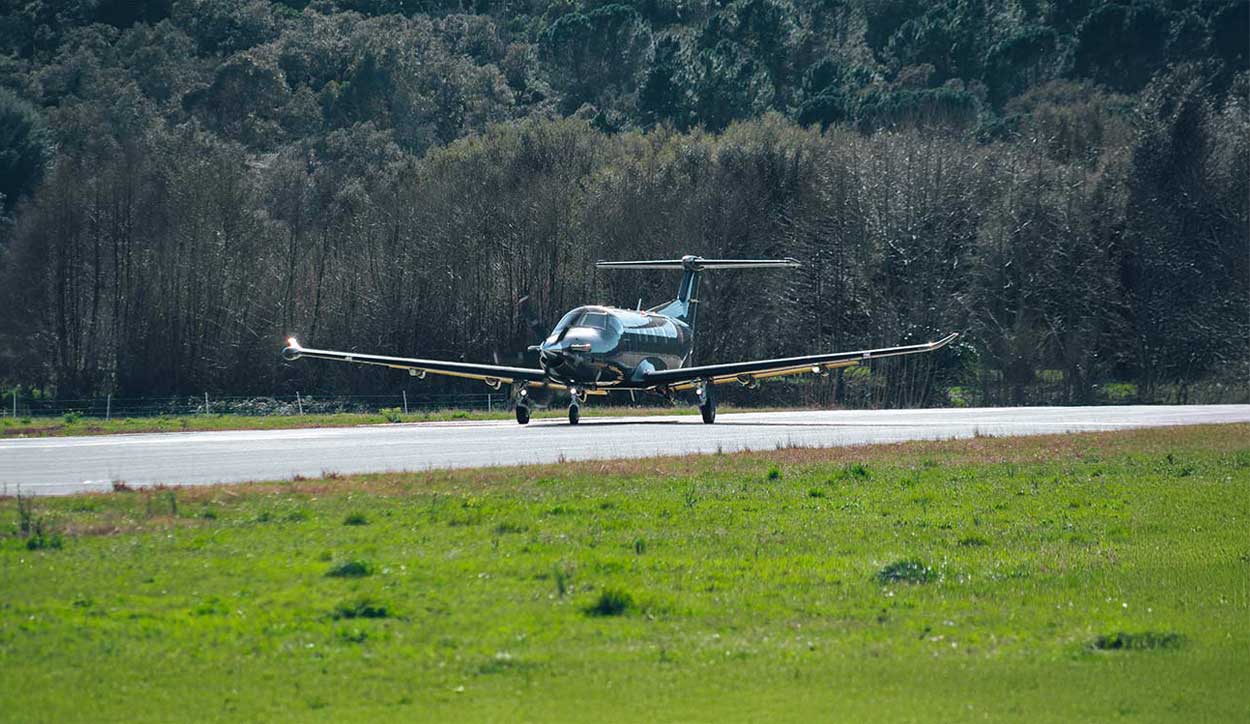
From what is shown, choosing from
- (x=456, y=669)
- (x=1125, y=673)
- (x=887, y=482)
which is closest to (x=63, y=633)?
(x=456, y=669)

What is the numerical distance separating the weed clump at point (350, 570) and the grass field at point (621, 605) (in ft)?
0.07

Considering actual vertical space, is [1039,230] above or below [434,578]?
above

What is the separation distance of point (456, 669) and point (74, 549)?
611 centimetres

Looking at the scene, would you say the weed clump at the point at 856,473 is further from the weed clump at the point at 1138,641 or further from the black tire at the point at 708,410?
the black tire at the point at 708,410

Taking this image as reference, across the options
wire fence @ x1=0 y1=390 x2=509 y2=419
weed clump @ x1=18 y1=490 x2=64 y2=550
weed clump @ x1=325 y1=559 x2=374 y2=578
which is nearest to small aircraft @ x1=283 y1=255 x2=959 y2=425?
wire fence @ x1=0 y1=390 x2=509 y2=419

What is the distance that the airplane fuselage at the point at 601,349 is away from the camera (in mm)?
41156

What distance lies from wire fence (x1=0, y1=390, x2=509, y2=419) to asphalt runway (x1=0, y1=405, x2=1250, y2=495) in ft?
67.9

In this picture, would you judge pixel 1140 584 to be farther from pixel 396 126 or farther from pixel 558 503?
pixel 396 126

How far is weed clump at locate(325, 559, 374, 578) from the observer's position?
45.1 feet

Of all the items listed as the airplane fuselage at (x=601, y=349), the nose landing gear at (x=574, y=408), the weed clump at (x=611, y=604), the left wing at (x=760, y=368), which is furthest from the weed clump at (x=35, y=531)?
the left wing at (x=760, y=368)

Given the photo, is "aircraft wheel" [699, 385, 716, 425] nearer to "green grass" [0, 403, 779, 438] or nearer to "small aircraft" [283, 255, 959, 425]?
"small aircraft" [283, 255, 959, 425]

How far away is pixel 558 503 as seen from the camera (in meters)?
19.6

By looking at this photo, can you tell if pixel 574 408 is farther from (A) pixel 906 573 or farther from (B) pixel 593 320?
(A) pixel 906 573

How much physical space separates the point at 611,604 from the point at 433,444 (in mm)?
20299
